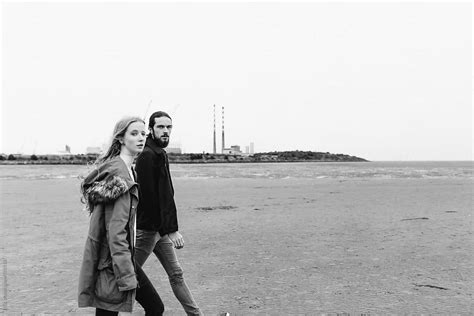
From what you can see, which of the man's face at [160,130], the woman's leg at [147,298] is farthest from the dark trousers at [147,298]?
the man's face at [160,130]

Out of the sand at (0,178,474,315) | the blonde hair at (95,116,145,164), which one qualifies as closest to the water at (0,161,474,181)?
the sand at (0,178,474,315)

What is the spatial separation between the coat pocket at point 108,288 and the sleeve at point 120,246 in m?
0.05

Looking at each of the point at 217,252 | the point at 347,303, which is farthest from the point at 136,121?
the point at 217,252

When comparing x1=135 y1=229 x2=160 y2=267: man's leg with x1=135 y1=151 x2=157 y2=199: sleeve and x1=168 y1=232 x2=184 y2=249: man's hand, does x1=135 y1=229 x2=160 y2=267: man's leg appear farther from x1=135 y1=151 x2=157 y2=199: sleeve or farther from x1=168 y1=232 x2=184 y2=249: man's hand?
x1=135 y1=151 x2=157 y2=199: sleeve

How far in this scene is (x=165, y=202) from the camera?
403 cm

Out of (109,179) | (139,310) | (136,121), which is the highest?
(136,121)

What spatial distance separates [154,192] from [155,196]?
0.14 feet

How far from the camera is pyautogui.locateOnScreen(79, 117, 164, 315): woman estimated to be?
2947mm

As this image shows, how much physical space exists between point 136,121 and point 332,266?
4480mm

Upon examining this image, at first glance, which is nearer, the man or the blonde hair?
the blonde hair

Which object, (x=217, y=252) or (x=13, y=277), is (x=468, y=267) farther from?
(x=13, y=277)

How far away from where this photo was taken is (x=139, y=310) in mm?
4969

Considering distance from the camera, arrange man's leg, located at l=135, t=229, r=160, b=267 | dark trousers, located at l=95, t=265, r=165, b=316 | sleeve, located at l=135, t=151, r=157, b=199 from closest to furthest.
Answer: dark trousers, located at l=95, t=265, r=165, b=316 → sleeve, located at l=135, t=151, r=157, b=199 → man's leg, located at l=135, t=229, r=160, b=267

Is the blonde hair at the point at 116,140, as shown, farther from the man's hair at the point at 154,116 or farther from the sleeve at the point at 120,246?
the man's hair at the point at 154,116
